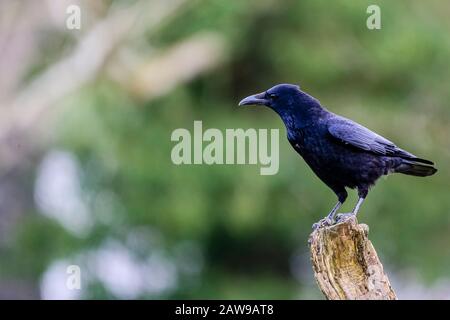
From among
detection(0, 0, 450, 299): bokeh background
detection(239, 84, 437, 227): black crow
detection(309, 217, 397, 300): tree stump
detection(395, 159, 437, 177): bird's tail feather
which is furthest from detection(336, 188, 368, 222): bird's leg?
detection(0, 0, 450, 299): bokeh background

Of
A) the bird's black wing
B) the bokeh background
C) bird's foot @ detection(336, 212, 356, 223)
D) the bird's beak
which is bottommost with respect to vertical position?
bird's foot @ detection(336, 212, 356, 223)

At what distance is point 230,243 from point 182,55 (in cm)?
307

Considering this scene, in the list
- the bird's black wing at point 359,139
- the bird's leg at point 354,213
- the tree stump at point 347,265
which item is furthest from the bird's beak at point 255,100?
the tree stump at point 347,265

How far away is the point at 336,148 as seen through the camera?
25.9 feet

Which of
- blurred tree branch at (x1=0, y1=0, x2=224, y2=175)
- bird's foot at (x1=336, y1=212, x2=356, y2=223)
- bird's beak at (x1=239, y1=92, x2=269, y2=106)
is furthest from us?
blurred tree branch at (x1=0, y1=0, x2=224, y2=175)

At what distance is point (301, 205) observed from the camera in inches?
632

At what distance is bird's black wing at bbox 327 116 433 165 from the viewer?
7.89 metres

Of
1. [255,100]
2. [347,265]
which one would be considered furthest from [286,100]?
[347,265]

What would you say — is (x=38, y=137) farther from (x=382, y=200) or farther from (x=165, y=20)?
(x=382, y=200)

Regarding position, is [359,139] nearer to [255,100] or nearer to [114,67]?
[255,100]

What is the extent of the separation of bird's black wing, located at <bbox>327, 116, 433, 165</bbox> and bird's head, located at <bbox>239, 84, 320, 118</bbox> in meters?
0.23

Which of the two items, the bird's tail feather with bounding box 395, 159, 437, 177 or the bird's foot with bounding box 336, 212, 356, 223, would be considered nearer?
the bird's foot with bounding box 336, 212, 356, 223

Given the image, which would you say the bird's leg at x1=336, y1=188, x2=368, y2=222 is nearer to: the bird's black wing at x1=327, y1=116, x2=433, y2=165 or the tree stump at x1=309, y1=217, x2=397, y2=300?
the tree stump at x1=309, y1=217, x2=397, y2=300
